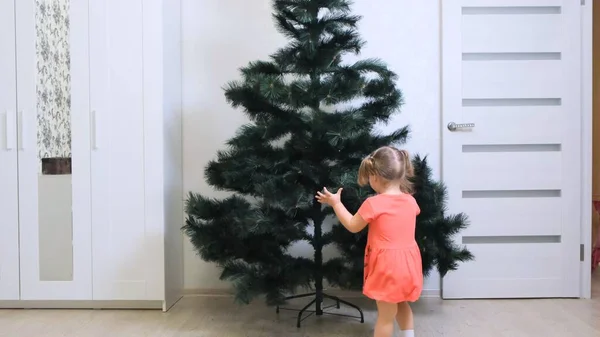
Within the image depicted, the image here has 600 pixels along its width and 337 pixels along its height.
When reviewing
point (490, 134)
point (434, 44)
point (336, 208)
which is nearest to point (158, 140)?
point (336, 208)

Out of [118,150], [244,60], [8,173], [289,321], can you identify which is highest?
[244,60]

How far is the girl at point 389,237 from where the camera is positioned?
167 cm

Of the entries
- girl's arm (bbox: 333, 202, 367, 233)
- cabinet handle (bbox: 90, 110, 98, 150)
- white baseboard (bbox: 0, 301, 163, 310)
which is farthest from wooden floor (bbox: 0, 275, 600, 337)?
cabinet handle (bbox: 90, 110, 98, 150)

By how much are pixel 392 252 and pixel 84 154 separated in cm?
161

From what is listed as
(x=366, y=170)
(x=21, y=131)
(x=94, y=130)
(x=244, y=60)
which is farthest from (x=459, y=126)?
(x=21, y=131)

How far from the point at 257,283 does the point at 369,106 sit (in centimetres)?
91

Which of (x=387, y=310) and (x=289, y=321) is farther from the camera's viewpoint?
(x=289, y=321)

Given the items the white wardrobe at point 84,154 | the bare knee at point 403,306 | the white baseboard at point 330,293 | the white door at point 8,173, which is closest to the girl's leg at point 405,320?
the bare knee at point 403,306

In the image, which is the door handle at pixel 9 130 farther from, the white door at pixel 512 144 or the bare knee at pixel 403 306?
the white door at pixel 512 144

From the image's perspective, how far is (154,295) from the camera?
7.70ft

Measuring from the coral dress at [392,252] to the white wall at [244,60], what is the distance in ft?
3.25

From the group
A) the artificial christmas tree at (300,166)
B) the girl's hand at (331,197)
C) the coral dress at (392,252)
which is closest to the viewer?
the coral dress at (392,252)

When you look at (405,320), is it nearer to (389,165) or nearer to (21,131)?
(389,165)

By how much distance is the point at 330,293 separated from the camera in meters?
2.60
